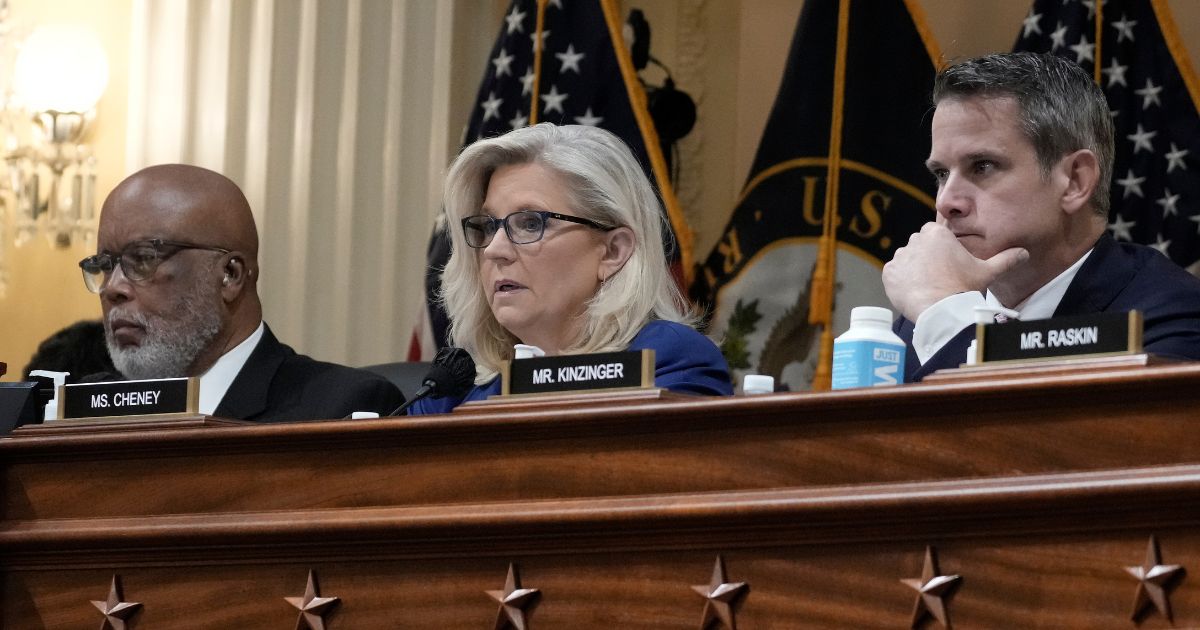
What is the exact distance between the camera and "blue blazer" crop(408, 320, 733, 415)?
96.7 inches

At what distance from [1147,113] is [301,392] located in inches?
90.6

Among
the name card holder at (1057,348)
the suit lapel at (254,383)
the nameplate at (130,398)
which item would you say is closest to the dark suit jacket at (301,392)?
the suit lapel at (254,383)

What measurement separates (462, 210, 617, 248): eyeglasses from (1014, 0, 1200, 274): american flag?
1.90 metres

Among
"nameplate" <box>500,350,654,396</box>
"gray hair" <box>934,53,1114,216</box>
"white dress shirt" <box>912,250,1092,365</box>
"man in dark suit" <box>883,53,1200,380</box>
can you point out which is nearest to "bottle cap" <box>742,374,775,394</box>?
"nameplate" <box>500,350,654,396</box>

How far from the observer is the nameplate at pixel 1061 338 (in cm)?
155

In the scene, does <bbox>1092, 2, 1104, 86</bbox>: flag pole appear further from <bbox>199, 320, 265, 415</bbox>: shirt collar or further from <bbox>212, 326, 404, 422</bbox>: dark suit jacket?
<bbox>199, 320, 265, 415</bbox>: shirt collar

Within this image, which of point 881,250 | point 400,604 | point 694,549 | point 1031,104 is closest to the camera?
point 694,549

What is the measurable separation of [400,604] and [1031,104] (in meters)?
1.37

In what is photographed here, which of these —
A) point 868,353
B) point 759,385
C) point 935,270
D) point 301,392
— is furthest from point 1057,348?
point 301,392

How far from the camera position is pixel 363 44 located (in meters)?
5.50

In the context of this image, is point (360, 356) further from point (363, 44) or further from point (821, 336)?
point (821, 336)

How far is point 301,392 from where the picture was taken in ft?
10.3

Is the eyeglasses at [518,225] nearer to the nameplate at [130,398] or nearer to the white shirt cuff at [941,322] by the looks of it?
the white shirt cuff at [941,322]

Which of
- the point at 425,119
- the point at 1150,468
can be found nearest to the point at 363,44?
the point at 425,119
